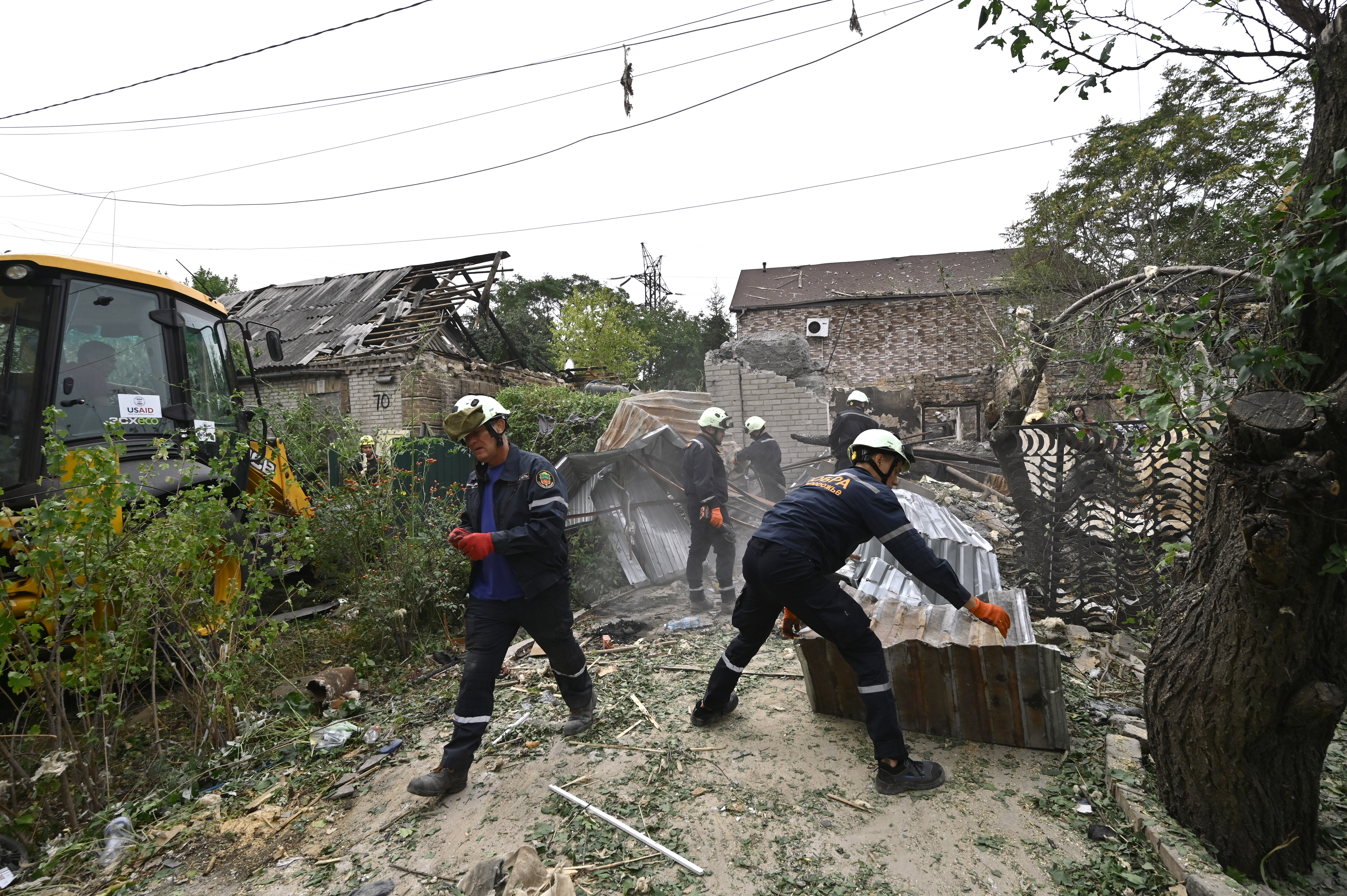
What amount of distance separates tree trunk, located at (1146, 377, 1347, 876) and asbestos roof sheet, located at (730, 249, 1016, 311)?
23052 millimetres

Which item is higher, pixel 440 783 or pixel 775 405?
pixel 775 405

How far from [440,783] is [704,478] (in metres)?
3.79

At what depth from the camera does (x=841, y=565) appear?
3297mm

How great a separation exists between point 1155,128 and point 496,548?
18986 mm

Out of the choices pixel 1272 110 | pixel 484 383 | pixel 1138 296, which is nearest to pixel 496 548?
pixel 1138 296

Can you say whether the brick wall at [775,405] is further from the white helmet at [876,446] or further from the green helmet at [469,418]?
the green helmet at [469,418]

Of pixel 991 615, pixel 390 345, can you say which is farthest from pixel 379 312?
pixel 991 615

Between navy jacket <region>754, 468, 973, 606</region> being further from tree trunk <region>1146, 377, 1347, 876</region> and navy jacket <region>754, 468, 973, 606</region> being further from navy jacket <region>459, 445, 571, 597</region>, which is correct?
navy jacket <region>459, 445, 571, 597</region>

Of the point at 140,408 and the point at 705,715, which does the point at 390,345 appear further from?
the point at 705,715

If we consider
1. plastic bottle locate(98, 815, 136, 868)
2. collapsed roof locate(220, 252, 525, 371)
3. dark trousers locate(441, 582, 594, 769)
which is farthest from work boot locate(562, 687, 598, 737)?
collapsed roof locate(220, 252, 525, 371)

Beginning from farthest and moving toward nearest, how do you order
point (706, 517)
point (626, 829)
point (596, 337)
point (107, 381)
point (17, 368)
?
point (596, 337), point (706, 517), point (107, 381), point (17, 368), point (626, 829)

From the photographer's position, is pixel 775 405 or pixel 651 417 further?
pixel 775 405

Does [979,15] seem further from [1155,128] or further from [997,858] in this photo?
[1155,128]

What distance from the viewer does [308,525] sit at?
4.77 metres
